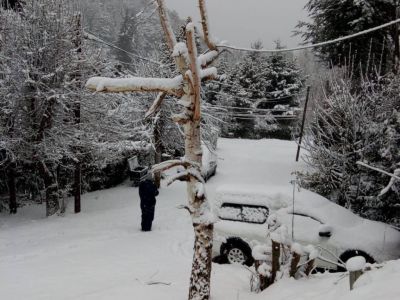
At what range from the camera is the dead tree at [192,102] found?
4918 mm

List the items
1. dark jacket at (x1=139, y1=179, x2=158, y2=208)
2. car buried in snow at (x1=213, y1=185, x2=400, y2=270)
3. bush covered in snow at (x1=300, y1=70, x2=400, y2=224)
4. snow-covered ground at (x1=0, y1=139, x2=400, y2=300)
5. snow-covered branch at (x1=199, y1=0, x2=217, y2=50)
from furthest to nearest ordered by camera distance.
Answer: dark jacket at (x1=139, y1=179, x2=158, y2=208) → bush covered in snow at (x1=300, y1=70, x2=400, y2=224) → car buried in snow at (x1=213, y1=185, x2=400, y2=270) → snow-covered ground at (x1=0, y1=139, x2=400, y2=300) → snow-covered branch at (x1=199, y1=0, x2=217, y2=50)

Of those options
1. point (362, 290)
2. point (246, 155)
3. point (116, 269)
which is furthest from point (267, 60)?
point (362, 290)

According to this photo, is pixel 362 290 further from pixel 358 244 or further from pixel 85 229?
pixel 85 229

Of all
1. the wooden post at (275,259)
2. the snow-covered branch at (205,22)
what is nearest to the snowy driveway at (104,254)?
the wooden post at (275,259)

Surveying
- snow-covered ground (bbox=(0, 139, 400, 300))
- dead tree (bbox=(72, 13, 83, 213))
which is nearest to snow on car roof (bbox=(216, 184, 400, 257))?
snow-covered ground (bbox=(0, 139, 400, 300))

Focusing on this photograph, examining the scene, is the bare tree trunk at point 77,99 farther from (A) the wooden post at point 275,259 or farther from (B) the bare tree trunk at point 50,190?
(A) the wooden post at point 275,259

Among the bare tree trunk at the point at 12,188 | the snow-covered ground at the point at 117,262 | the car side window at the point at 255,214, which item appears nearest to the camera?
the snow-covered ground at the point at 117,262

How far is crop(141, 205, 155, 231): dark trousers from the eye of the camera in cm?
1127

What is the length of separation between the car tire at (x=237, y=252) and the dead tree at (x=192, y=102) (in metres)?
3.42

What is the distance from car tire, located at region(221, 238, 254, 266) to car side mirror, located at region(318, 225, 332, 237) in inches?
62.3

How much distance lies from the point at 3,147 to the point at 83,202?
4.51m

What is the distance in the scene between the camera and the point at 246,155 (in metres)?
29.9

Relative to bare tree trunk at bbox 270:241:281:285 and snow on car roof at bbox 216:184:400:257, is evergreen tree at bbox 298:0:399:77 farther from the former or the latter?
bare tree trunk at bbox 270:241:281:285

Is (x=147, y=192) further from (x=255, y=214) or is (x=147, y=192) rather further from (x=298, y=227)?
(x=298, y=227)
